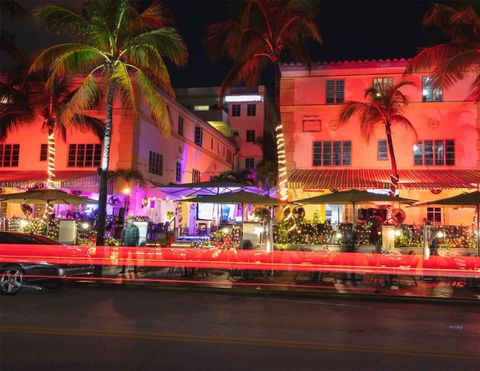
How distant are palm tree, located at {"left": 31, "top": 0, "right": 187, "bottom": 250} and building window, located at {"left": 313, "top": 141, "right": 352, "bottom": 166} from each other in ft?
33.6

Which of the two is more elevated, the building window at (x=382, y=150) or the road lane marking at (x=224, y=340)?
the building window at (x=382, y=150)

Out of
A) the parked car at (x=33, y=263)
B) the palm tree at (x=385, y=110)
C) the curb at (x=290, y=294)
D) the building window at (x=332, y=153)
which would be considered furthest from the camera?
the building window at (x=332, y=153)

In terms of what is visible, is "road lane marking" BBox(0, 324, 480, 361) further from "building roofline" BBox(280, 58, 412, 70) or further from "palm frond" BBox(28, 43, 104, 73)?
"building roofline" BBox(280, 58, 412, 70)

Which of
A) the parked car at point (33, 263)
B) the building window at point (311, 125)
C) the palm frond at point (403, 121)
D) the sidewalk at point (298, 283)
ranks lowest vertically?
the sidewalk at point (298, 283)

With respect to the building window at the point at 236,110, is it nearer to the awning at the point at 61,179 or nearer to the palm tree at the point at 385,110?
the awning at the point at 61,179

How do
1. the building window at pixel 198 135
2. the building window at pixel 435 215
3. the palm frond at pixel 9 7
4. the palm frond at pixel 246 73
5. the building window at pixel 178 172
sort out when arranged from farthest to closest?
the building window at pixel 198 135
the building window at pixel 178 172
the building window at pixel 435 215
the palm frond at pixel 246 73
the palm frond at pixel 9 7

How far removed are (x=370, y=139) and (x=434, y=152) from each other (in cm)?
302

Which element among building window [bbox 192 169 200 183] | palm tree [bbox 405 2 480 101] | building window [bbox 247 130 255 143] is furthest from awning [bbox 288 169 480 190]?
building window [bbox 247 130 255 143]

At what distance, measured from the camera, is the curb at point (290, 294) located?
12578 mm

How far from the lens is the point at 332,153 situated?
2512 cm

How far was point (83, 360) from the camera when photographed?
246 inches

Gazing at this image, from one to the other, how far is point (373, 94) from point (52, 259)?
1519cm

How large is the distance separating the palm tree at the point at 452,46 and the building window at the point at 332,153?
6.63m

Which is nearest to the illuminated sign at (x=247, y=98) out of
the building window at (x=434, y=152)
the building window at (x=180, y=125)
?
the building window at (x=180, y=125)
